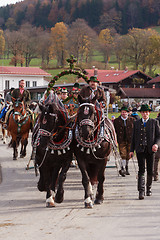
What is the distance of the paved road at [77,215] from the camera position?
595 cm

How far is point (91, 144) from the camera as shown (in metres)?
7.81

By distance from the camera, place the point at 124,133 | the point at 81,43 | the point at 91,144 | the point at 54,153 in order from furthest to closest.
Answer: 1. the point at 81,43
2. the point at 124,133
3. the point at 54,153
4. the point at 91,144

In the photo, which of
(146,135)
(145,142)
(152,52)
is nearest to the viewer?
(145,142)

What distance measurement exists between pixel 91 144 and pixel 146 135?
5.20 ft

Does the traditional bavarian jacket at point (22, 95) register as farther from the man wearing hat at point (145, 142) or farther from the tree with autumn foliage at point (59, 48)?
the tree with autumn foliage at point (59, 48)

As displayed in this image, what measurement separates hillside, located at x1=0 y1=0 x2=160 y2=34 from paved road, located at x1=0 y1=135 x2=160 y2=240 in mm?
140979

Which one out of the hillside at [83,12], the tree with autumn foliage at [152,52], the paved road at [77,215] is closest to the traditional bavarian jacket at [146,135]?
the paved road at [77,215]

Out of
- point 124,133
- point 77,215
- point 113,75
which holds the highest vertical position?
point 113,75

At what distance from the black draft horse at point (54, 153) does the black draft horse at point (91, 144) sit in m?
0.26

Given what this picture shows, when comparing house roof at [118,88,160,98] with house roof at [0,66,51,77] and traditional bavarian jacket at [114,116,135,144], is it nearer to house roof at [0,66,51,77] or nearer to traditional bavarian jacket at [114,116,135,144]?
house roof at [0,66,51,77]

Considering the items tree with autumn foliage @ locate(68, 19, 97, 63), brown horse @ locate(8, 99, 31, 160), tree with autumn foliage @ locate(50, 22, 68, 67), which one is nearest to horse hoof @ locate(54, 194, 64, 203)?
brown horse @ locate(8, 99, 31, 160)

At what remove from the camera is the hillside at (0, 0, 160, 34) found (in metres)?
152

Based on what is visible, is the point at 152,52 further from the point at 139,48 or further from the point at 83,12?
the point at 83,12

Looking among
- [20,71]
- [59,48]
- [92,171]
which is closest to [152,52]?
[59,48]
